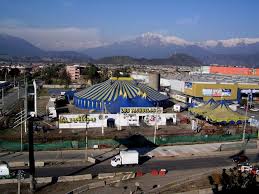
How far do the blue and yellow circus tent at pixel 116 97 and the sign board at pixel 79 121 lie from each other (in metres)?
4.98

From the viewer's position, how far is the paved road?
2800cm

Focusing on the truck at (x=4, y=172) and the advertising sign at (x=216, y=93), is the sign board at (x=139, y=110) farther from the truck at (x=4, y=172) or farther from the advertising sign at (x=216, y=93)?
the advertising sign at (x=216, y=93)

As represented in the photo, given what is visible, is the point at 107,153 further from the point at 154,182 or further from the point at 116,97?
the point at 116,97

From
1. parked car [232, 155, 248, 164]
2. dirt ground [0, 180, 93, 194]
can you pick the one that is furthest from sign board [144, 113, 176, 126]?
dirt ground [0, 180, 93, 194]

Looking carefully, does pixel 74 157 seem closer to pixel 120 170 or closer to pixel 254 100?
pixel 120 170

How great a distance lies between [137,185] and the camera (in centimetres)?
2502

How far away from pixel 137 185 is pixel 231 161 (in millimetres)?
12628

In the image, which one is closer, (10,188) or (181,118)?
(10,188)

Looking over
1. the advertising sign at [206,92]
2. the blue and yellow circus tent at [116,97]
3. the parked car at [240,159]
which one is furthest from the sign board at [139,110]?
the advertising sign at [206,92]

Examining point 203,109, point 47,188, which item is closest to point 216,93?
point 203,109

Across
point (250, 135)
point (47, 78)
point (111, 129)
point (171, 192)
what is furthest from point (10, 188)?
point (47, 78)

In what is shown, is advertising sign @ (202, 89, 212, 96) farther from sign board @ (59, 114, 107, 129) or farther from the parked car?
the parked car

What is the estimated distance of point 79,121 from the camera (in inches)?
1699

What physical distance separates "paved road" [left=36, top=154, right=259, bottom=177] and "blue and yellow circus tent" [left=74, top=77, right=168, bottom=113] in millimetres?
19233
